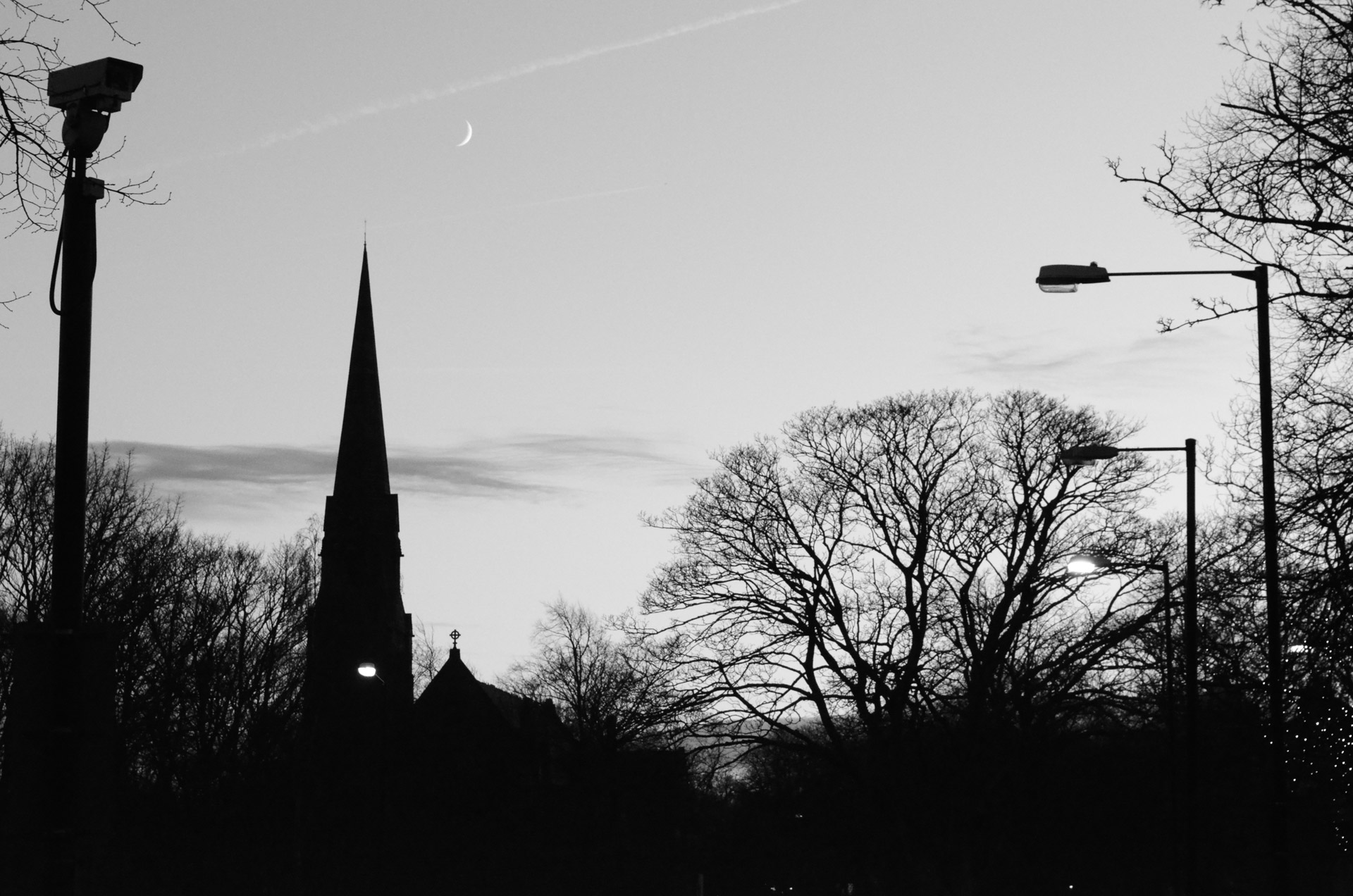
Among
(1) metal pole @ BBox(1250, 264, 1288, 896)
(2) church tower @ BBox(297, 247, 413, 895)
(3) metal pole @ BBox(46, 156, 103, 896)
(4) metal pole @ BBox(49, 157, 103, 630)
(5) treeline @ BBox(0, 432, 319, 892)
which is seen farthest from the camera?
(2) church tower @ BBox(297, 247, 413, 895)

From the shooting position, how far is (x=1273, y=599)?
1373cm

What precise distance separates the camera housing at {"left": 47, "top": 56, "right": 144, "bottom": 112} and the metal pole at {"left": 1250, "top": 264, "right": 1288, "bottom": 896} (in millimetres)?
10237

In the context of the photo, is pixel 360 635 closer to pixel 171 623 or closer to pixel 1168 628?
pixel 171 623

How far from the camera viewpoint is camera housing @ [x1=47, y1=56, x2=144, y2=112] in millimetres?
6992

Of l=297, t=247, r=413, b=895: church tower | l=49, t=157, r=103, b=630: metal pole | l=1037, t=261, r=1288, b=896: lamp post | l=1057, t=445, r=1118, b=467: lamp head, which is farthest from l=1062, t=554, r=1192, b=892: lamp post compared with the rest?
l=297, t=247, r=413, b=895: church tower

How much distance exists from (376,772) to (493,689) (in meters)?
24.9

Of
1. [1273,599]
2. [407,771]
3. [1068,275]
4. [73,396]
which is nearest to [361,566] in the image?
[407,771]

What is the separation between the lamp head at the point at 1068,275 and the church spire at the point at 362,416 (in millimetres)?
59407

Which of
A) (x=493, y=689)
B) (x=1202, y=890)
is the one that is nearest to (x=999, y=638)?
(x=1202, y=890)

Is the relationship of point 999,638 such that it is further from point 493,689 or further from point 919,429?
point 493,689

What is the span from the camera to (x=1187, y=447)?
21609 millimetres

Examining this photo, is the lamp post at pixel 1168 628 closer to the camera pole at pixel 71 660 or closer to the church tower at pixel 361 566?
the camera pole at pixel 71 660

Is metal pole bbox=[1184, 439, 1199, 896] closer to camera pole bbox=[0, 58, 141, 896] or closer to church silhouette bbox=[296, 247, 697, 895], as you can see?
camera pole bbox=[0, 58, 141, 896]

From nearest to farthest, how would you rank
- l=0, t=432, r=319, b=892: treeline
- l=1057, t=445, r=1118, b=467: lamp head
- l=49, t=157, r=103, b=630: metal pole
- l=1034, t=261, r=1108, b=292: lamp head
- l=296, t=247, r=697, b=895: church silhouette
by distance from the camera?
l=49, t=157, r=103, b=630: metal pole, l=1034, t=261, r=1108, b=292: lamp head, l=1057, t=445, r=1118, b=467: lamp head, l=0, t=432, r=319, b=892: treeline, l=296, t=247, r=697, b=895: church silhouette
